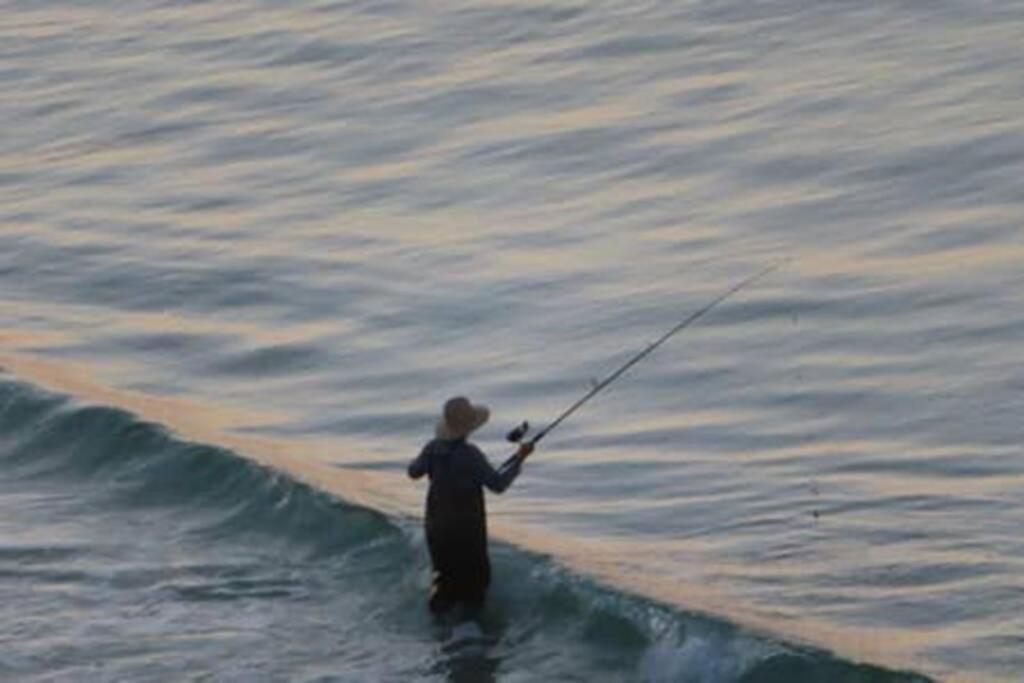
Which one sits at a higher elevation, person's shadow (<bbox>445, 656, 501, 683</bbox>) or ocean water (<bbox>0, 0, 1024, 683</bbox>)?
ocean water (<bbox>0, 0, 1024, 683</bbox>)

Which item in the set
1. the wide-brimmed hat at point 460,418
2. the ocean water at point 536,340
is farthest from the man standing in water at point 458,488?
the ocean water at point 536,340

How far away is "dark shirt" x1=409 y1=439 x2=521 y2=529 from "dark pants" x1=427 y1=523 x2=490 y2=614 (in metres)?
0.06

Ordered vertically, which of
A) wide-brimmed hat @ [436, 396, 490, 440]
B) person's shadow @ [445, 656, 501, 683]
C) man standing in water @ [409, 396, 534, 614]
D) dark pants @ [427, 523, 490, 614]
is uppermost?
wide-brimmed hat @ [436, 396, 490, 440]

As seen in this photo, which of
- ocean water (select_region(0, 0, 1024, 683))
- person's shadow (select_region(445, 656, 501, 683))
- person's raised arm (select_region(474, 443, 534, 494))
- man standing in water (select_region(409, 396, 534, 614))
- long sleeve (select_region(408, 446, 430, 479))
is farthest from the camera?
ocean water (select_region(0, 0, 1024, 683))

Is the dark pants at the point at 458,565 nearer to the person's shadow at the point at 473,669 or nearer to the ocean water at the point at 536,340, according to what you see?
the ocean water at the point at 536,340

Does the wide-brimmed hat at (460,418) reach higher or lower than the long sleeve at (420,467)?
higher

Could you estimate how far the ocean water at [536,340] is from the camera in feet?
56.9

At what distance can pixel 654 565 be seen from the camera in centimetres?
1847

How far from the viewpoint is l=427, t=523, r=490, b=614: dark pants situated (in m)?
16.6

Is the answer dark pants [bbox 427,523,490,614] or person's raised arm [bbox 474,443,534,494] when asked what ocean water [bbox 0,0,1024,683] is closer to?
dark pants [bbox 427,523,490,614]

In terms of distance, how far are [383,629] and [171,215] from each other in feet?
43.9

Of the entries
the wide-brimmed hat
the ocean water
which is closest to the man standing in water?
the wide-brimmed hat

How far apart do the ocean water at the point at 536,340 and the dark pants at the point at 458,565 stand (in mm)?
223

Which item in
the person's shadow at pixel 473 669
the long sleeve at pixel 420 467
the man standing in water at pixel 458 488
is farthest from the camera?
the long sleeve at pixel 420 467
